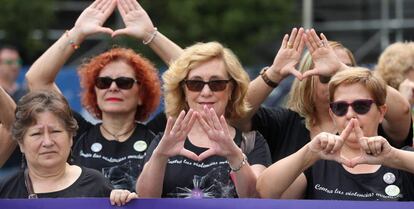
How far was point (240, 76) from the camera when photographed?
5.59m

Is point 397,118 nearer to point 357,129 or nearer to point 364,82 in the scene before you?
point 364,82

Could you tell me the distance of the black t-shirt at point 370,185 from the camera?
4.95 meters

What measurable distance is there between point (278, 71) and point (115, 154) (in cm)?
104

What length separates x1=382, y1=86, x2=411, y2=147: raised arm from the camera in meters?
5.73

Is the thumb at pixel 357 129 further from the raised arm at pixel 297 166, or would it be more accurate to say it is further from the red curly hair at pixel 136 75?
the red curly hair at pixel 136 75

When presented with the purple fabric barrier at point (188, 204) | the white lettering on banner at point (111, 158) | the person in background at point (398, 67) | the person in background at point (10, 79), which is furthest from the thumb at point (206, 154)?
the person in background at point (10, 79)

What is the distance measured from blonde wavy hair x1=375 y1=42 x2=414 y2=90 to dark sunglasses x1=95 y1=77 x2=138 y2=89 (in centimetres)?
160

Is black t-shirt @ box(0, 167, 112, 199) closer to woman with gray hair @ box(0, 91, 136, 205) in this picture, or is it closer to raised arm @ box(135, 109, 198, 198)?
woman with gray hair @ box(0, 91, 136, 205)

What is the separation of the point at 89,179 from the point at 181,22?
14693mm

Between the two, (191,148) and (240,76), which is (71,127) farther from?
(240,76)

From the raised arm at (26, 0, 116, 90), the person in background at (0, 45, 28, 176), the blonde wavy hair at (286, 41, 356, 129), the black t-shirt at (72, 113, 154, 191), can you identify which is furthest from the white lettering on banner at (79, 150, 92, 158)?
the person in background at (0, 45, 28, 176)

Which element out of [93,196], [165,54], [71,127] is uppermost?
[165,54]

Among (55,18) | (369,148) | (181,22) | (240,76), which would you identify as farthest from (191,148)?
(55,18)

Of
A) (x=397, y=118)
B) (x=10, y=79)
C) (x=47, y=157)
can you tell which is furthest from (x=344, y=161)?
(x=10, y=79)
